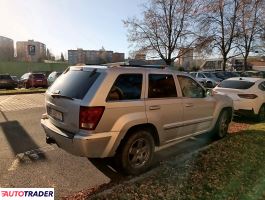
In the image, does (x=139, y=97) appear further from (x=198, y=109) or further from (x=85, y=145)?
(x=198, y=109)

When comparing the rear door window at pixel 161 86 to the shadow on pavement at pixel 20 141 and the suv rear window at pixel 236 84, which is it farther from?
the suv rear window at pixel 236 84

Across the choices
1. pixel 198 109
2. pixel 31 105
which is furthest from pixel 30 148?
pixel 31 105

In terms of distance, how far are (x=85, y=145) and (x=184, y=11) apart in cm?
2455

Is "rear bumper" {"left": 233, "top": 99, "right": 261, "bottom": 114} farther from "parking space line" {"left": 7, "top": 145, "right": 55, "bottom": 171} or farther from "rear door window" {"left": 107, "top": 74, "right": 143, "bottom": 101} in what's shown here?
"parking space line" {"left": 7, "top": 145, "right": 55, "bottom": 171}

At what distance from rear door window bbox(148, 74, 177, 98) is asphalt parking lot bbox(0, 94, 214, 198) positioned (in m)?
1.30

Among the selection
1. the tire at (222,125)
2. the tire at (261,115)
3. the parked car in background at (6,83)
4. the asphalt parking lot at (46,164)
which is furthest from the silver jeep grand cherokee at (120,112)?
the parked car in background at (6,83)

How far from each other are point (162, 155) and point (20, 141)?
3.34 m

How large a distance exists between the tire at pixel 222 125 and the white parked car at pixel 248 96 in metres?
2.14

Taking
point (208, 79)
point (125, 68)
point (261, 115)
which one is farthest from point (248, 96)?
point (208, 79)

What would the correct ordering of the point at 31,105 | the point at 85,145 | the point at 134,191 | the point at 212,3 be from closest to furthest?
1. the point at 134,191
2. the point at 85,145
3. the point at 31,105
4. the point at 212,3

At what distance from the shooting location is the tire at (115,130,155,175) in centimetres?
472

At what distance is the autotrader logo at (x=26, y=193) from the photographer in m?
3.98

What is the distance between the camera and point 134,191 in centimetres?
398

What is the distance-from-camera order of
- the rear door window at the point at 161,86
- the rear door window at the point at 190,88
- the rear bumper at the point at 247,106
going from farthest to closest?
the rear bumper at the point at 247,106, the rear door window at the point at 190,88, the rear door window at the point at 161,86
